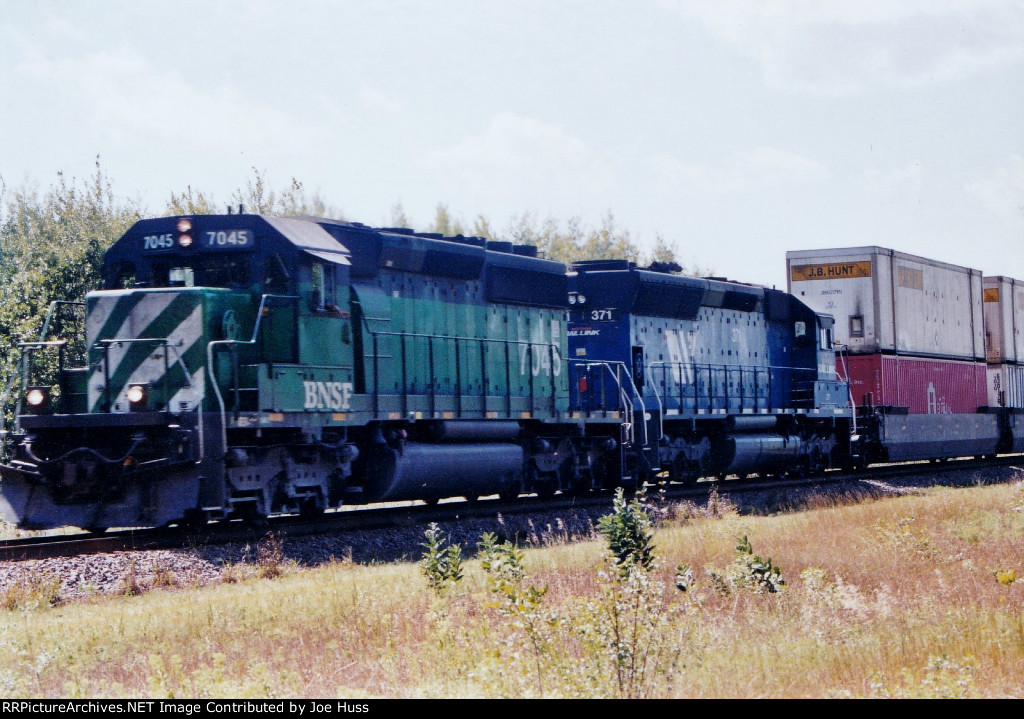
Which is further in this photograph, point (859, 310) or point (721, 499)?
point (859, 310)

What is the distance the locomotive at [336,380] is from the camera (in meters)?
11.6

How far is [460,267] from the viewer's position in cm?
1544

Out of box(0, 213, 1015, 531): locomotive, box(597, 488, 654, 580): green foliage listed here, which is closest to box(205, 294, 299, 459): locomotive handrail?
box(0, 213, 1015, 531): locomotive

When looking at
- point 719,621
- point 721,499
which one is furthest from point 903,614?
point 721,499

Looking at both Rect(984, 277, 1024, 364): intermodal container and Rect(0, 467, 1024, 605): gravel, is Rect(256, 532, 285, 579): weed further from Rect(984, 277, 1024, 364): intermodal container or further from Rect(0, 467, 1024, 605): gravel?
Rect(984, 277, 1024, 364): intermodal container

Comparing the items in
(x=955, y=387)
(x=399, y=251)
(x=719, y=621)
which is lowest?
(x=719, y=621)

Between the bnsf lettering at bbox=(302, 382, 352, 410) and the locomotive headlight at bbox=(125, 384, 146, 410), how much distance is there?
1688 mm

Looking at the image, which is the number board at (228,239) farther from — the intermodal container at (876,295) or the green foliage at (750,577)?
the intermodal container at (876,295)

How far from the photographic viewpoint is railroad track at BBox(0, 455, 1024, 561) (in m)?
11.2

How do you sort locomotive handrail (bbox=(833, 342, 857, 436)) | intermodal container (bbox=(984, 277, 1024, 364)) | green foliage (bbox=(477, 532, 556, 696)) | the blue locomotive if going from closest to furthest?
1. green foliage (bbox=(477, 532, 556, 696))
2. the blue locomotive
3. locomotive handrail (bbox=(833, 342, 857, 436))
4. intermodal container (bbox=(984, 277, 1024, 364))

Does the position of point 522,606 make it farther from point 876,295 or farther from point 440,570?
point 876,295

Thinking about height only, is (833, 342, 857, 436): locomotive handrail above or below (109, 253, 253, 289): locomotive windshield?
below
